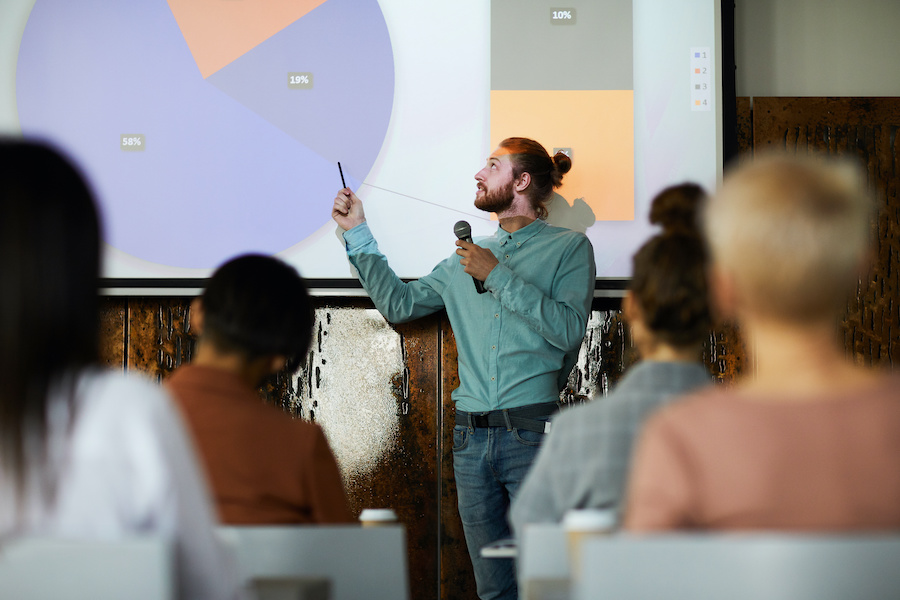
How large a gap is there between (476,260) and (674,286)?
1.46 meters

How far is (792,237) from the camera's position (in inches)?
33.2

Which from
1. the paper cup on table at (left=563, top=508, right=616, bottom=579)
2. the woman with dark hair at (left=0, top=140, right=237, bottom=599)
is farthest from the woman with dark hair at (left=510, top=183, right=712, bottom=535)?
the woman with dark hair at (left=0, top=140, right=237, bottom=599)

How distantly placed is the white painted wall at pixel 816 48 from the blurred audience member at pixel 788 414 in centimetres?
258

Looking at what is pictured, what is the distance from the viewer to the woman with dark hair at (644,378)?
4.23 feet

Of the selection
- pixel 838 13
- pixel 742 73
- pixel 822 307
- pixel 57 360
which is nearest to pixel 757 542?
pixel 822 307

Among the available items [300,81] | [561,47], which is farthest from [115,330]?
[561,47]

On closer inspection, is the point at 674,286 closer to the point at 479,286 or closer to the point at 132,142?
the point at 479,286

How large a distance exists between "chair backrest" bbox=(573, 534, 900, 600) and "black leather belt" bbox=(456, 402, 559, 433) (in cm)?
183

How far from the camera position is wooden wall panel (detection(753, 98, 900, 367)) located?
3088mm

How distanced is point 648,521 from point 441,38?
2493mm

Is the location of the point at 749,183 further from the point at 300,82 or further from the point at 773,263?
the point at 300,82

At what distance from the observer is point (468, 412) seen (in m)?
2.71

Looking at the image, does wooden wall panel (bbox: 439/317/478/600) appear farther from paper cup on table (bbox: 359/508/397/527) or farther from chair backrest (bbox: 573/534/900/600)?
chair backrest (bbox: 573/534/900/600)

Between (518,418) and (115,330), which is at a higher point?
(115,330)
